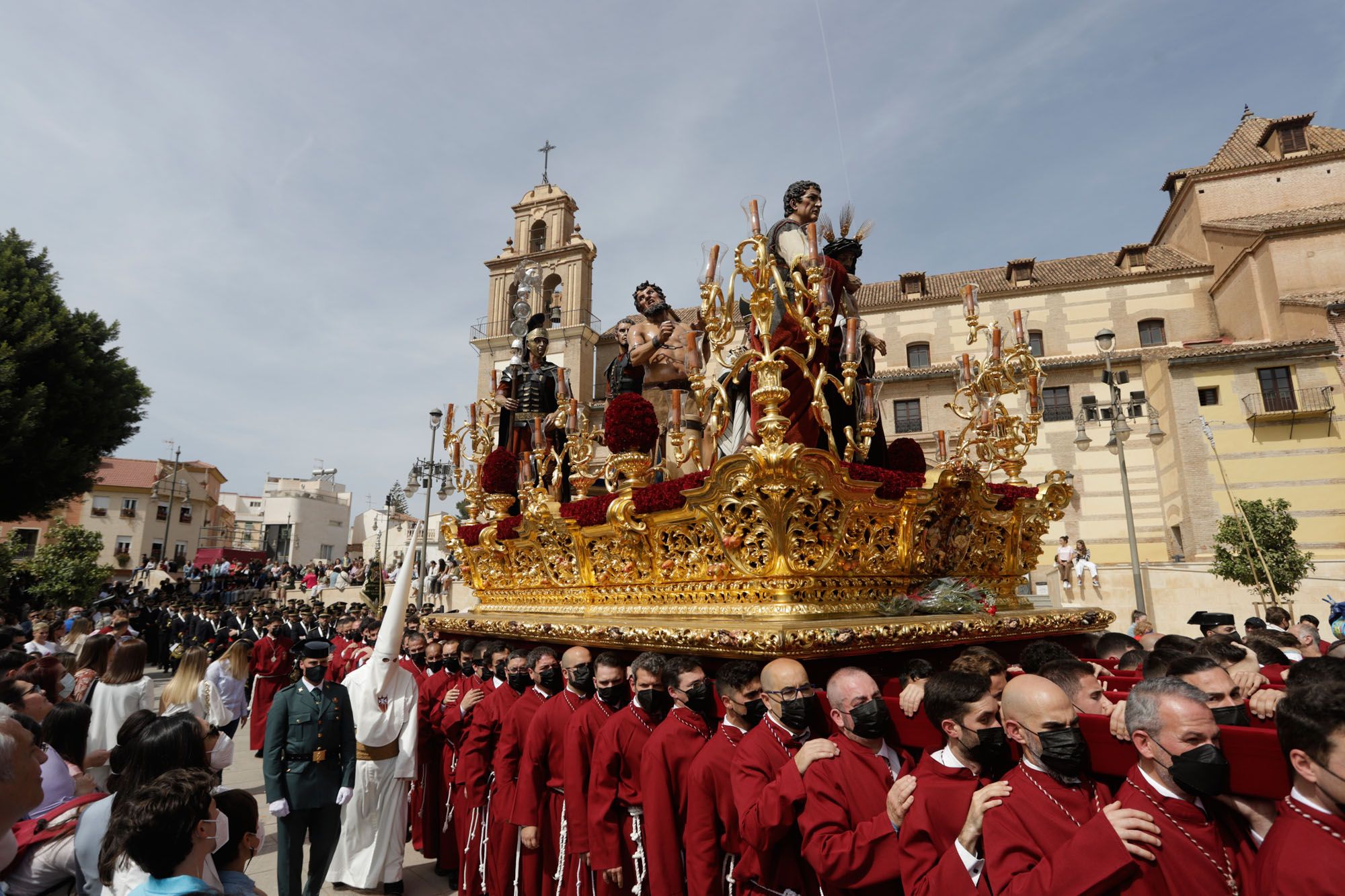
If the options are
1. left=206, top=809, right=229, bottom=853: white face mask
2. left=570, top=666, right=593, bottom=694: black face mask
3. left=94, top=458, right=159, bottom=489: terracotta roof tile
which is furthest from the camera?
left=94, top=458, right=159, bottom=489: terracotta roof tile

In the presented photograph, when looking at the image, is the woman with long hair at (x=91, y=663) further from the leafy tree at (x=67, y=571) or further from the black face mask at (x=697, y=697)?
the leafy tree at (x=67, y=571)

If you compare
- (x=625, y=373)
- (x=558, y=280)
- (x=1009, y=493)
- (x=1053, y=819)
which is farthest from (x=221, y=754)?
(x=558, y=280)

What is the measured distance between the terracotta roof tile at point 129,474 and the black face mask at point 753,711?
178 feet

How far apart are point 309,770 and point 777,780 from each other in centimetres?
376

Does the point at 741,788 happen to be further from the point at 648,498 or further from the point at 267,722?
the point at 267,722

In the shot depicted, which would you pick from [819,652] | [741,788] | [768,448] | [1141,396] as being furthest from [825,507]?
[1141,396]

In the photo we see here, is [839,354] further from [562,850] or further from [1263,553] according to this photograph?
[1263,553]

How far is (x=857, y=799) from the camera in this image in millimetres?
3014

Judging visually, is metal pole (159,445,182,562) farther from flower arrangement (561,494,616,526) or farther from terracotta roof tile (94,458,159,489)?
flower arrangement (561,494,616,526)

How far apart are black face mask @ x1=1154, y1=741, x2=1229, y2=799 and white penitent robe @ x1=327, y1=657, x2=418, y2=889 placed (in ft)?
18.0

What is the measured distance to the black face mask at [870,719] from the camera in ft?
10.2

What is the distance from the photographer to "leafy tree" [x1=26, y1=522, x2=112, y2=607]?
20.8 m

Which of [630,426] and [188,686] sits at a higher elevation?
[630,426]

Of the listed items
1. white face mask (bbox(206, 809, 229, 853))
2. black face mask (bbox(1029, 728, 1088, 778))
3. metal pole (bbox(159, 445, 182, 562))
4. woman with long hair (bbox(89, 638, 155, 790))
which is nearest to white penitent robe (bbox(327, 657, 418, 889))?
woman with long hair (bbox(89, 638, 155, 790))
